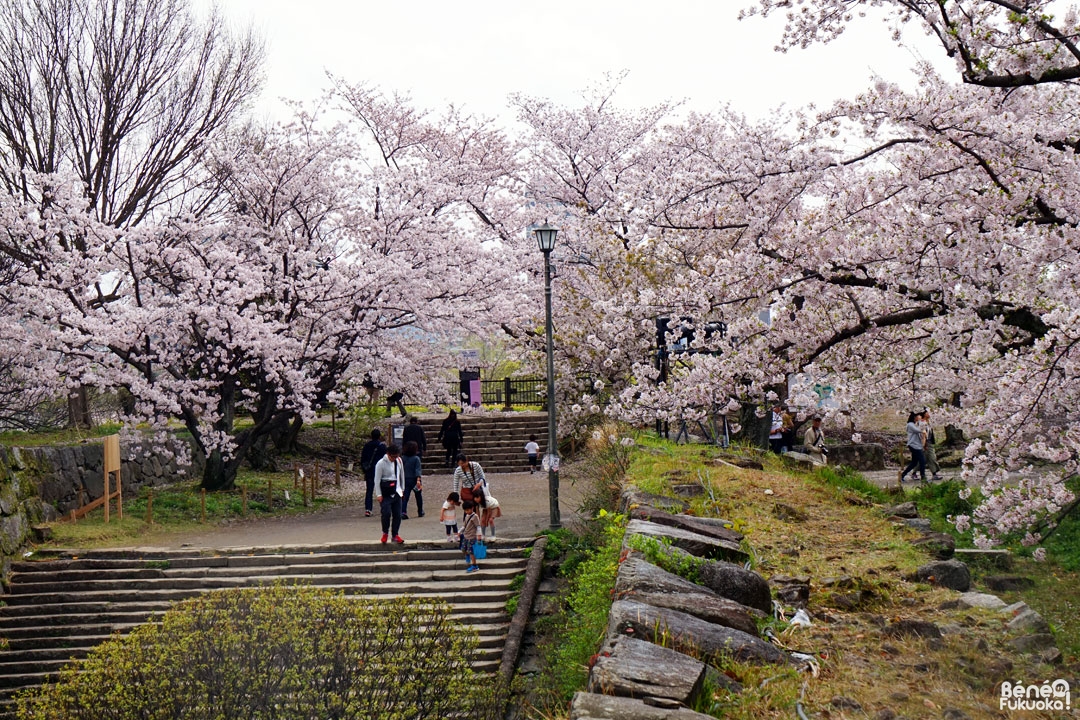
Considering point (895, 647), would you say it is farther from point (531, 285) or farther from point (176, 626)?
point (531, 285)

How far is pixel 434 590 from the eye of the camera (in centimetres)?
1378

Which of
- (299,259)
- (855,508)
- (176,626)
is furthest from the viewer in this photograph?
(299,259)

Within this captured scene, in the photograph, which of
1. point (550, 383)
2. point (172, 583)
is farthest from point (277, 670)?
point (550, 383)

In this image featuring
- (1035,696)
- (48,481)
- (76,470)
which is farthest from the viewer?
(76,470)

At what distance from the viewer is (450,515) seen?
48.7ft

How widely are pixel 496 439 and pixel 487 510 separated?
13.1m

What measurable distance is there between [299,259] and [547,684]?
1298 centimetres

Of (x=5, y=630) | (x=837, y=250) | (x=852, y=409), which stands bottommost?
(x=5, y=630)

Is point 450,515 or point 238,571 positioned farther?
point 450,515

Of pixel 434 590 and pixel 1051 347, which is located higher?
pixel 1051 347

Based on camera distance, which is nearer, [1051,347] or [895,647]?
[895,647]

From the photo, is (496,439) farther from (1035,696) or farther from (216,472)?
(1035,696)

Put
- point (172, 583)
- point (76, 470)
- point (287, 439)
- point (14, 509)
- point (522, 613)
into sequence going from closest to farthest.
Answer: point (522, 613) → point (172, 583) → point (14, 509) → point (76, 470) → point (287, 439)

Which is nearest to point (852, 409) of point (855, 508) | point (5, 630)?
point (855, 508)
